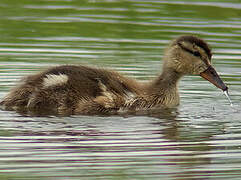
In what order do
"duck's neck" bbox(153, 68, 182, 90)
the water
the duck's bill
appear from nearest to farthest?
the water
the duck's bill
"duck's neck" bbox(153, 68, 182, 90)

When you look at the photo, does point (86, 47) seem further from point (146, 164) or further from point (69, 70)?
point (146, 164)

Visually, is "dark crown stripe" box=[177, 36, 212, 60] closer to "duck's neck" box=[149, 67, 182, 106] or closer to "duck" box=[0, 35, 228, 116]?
"duck" box=[0, 35, 228, 116]

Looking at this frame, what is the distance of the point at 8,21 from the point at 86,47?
7.92ft

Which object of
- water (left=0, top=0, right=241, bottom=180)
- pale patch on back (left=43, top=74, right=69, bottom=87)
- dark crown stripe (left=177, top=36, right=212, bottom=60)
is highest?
dark crown stripe (left=177, top=36, right=212, bottom=60)

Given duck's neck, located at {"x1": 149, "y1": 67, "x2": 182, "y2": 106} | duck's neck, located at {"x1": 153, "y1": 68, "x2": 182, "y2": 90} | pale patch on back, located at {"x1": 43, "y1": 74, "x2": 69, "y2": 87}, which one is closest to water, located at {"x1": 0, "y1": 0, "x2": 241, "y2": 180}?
duck's neck, located at {"x1": 149, "y1": 67, "x2": 182, "y2": 106}

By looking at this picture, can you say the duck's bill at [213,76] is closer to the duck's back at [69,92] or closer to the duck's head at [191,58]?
the duck's head at [191,58]

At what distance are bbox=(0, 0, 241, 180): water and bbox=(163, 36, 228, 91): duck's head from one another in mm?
363

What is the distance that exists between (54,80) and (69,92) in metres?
0.24

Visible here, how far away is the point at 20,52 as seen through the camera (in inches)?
563

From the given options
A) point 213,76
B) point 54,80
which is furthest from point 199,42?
point 54,80

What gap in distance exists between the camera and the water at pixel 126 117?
813 cm

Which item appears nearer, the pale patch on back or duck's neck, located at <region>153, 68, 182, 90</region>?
the pale patch on back

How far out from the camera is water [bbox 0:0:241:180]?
813 centimetres

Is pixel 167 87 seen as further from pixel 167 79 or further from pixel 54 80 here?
pixel 54 80
